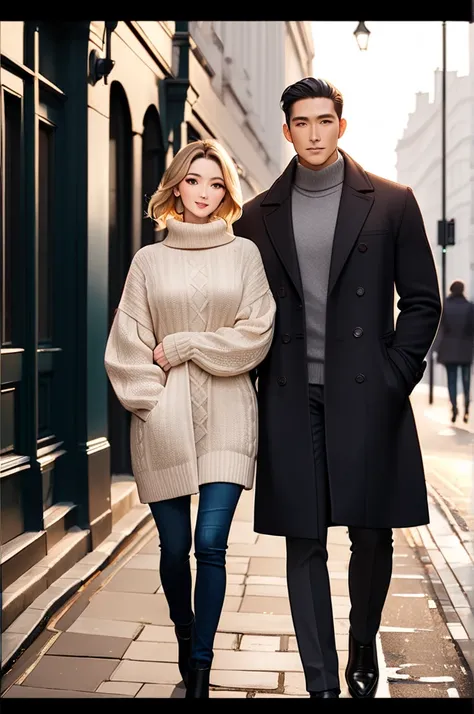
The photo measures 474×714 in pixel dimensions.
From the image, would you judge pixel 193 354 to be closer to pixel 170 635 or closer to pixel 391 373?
pixel 391 373

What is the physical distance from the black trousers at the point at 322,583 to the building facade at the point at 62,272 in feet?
4.37

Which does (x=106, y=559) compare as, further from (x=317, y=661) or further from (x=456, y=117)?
(x=456, y=117)

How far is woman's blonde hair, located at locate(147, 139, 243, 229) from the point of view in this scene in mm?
4098

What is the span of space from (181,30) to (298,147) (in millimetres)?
6992

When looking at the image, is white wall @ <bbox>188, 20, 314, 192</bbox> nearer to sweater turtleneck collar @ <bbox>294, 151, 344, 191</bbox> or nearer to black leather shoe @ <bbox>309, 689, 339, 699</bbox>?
sweater turtleneck collar @ <bbox>294, 151, 344, 191</bbox>

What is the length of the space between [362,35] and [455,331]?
4436 millimetres

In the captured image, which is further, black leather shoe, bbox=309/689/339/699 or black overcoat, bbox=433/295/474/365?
black overcoat, bbox=433/295/474/365

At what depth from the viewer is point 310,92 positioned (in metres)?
3.93

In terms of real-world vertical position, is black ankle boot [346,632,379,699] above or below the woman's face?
below

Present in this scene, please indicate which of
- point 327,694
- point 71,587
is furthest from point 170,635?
point 327,694

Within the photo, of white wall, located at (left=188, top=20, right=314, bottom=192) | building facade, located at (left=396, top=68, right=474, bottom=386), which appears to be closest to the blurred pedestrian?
white wall, located at (left=188, top=20, right=314, bottom=192)

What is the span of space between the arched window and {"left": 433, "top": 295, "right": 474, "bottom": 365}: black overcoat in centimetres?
701

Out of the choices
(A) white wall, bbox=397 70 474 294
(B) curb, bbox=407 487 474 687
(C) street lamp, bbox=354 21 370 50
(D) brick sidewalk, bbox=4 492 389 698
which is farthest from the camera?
(A) white wall, bbox=397 70 474 294

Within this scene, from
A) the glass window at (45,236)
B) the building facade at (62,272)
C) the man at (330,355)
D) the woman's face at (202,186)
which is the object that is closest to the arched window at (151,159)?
the building facade at (62,272)
